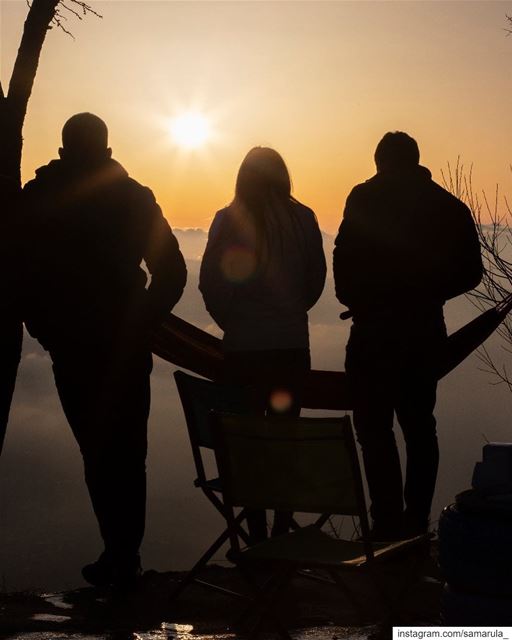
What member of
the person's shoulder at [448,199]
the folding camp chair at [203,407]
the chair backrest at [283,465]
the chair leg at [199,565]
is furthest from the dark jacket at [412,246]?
the chair backrest at [283,465]

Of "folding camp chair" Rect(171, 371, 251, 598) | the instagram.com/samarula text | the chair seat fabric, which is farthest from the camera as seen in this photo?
"folding camp chair" Rect(171, 371, 251, 598)

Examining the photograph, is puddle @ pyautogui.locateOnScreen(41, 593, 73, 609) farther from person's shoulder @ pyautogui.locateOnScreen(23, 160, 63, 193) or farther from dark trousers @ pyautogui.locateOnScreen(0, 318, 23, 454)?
person's shoulder @ pyautogui.locateOnScreen(23, 160, 63, 193)

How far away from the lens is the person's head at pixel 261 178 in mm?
5254

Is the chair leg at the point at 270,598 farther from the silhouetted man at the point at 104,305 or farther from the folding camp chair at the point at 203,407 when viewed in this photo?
the silhouetted man at the point at 104,305

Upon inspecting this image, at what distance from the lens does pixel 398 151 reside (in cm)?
560

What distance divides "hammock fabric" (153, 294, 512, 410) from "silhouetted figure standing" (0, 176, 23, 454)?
172 cm

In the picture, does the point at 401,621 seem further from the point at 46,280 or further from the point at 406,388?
the point at 46,280

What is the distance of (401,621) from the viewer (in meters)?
4.22

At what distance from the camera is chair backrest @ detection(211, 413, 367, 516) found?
4051 millimetres

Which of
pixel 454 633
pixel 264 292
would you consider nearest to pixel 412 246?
pixel 264 292

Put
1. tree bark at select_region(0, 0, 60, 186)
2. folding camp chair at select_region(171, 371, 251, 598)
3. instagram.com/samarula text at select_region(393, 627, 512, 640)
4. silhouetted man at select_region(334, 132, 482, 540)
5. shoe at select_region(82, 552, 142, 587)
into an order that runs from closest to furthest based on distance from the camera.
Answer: instagram.com/samarula text at select_region(393, 627, 512, 640) < folding camp chair at select_region(171, 371, 251, 598) < shoe at select_region(82, 552, 142, 587) < silhouetted man at select_region(334, 132, 482, 540) < tree bark at select_region(0, 0, 60, 186)

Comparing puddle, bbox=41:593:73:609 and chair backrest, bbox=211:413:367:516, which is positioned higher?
chair backrest, bbox=211:413:367:516

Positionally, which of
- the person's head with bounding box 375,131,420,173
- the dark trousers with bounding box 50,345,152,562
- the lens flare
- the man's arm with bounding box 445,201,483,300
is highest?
the person's head with bounding box 375,131,420,173

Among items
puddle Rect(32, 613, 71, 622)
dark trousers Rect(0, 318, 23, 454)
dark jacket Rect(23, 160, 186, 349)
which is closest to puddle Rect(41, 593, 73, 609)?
puddle Rect(32, 613, 71, 622)
